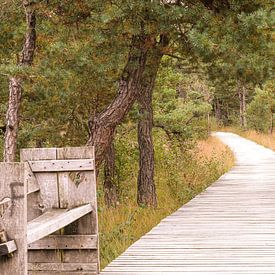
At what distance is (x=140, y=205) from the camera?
11.3m

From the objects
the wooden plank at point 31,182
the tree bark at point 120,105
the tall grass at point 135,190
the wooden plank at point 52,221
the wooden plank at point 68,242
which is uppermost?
the tree bark at point 120,105

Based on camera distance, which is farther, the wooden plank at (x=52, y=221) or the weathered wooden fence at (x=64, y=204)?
the weathered wooden fence at (x=64, y=204)

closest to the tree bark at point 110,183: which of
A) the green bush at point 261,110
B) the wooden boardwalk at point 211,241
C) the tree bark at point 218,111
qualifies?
the wooden boardwalk at point 211,241

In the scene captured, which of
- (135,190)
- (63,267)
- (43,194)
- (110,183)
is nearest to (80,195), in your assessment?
(43,194)

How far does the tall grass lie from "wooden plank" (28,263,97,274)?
4.45 feet

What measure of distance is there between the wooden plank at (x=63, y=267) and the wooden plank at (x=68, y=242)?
0.14 meters

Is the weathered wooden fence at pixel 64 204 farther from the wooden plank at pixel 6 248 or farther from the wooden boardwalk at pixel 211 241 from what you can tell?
the wooden plank at pixel 6 248

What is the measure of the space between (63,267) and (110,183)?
6.34 meters

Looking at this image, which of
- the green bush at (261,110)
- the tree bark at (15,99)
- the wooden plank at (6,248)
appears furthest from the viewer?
the green bush at (261,110)

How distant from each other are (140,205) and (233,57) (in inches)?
152

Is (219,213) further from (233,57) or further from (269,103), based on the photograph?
(269,103)

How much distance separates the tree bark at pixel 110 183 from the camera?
1177cm

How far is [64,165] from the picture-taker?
543cm

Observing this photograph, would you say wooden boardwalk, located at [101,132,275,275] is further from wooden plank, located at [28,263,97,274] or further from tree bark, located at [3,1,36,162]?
tree bark, located at [3,1,36,162]
